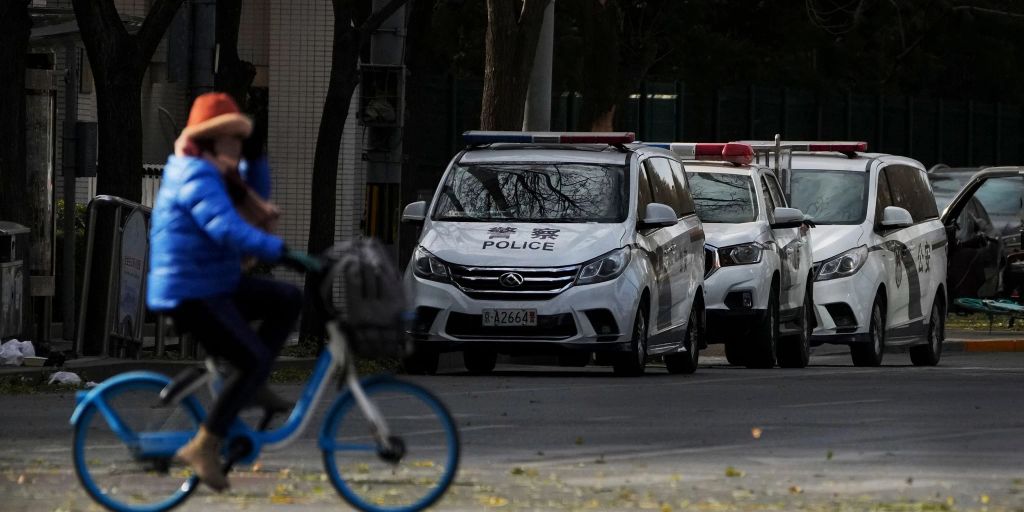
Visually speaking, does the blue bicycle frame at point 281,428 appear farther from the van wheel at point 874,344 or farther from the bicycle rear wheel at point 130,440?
the van wheel at point 874,344

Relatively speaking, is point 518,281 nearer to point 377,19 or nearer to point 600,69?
point 377,19

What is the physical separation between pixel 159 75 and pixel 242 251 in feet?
70.0

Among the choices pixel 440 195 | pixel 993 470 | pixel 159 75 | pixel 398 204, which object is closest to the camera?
pixel 993 470

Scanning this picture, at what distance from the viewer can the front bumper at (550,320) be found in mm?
16578

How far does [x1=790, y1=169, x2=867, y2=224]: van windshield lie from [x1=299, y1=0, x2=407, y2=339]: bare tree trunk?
14.6ft

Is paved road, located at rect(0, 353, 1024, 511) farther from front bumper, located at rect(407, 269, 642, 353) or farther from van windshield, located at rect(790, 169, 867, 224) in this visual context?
van windshield, located at rect(790, 169, 867, 224)

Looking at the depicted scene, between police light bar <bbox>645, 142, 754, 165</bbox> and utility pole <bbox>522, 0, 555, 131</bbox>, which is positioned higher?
utility pole <bbox>522, 0, 555, 131</bbox>

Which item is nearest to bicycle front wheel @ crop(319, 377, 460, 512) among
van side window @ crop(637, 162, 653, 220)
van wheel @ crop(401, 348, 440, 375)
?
van wheel @ crop(401, 348, 440, 375)

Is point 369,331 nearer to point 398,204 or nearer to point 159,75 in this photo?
point 398,204

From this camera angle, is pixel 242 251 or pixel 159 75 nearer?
pixel 242 251

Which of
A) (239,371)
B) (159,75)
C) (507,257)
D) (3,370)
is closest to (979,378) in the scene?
(507,257)

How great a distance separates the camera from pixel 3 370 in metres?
15.9

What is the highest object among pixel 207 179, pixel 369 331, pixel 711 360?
pixel 207 179

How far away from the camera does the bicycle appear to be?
8.57 metres
